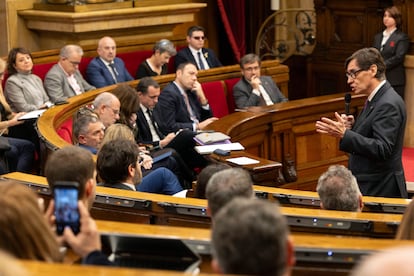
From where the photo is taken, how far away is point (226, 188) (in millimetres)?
3074

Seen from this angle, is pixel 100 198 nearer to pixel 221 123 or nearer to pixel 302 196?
pixel 302 196

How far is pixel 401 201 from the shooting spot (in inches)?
176

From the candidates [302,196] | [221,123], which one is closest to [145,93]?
[221,123]

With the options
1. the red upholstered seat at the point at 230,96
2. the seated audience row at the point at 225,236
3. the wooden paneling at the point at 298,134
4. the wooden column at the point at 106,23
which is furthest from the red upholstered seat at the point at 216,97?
the seated audience row at the point at 225,236

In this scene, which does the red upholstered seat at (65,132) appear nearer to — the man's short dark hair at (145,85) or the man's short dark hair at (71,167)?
the man's short dark hair at (145,85)

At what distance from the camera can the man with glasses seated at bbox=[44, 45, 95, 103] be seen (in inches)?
325

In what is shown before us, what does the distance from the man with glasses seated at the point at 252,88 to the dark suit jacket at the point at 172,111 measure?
66cm

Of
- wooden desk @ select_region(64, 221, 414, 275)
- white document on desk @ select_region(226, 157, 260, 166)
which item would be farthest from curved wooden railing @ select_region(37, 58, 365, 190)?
wooden desk @ select_region(64, 221, 414, 275)

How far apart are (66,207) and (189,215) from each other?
4.75 feet

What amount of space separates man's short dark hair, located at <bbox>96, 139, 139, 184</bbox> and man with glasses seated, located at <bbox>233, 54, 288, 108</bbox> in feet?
13.3

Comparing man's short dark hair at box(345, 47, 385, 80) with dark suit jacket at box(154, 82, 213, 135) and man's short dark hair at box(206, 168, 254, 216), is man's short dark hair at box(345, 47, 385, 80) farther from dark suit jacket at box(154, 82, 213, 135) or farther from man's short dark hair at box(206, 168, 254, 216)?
dark suit jacket at box(154, 82, 213, 135)

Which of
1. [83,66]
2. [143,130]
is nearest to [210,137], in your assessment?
[143,130]

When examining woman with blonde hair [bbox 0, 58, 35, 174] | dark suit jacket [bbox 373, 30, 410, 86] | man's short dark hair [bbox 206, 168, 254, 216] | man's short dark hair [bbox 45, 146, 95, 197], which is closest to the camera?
man's short dark hair [bbox 206, 168, 254, 216]

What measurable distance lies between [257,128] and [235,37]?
13.8 feet
